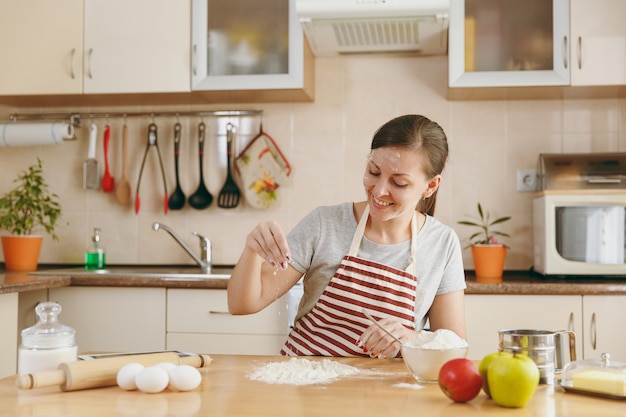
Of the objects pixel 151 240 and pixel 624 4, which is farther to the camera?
pixel 151 240

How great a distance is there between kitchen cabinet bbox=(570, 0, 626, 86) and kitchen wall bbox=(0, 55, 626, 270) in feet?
1.14

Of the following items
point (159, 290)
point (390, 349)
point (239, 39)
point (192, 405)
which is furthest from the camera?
point (239, 39)

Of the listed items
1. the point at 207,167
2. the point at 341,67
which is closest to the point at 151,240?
the point at 207,167

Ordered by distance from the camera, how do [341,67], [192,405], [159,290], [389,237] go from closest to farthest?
[192,405] < [389,237] < [159,290] < [341,67]

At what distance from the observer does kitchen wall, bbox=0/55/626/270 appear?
325cm

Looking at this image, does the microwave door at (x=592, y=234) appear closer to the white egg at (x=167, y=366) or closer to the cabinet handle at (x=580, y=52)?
the cabinet handle at (x=580, y=52)

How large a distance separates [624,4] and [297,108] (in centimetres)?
139

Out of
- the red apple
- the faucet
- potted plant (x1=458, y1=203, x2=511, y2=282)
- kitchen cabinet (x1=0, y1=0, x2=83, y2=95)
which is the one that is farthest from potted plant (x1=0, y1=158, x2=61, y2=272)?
the red apple

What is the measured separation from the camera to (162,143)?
347 centimetres

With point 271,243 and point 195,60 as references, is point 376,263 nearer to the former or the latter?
point 271,243

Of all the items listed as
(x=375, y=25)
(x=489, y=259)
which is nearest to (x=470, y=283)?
(x=489, y=259)

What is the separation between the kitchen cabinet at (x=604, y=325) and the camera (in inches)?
104

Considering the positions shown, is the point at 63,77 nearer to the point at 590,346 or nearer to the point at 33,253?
the point at 33,253

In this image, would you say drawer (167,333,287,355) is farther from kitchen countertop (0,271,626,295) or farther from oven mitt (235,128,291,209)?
oven mitt (235,128,291,209)
